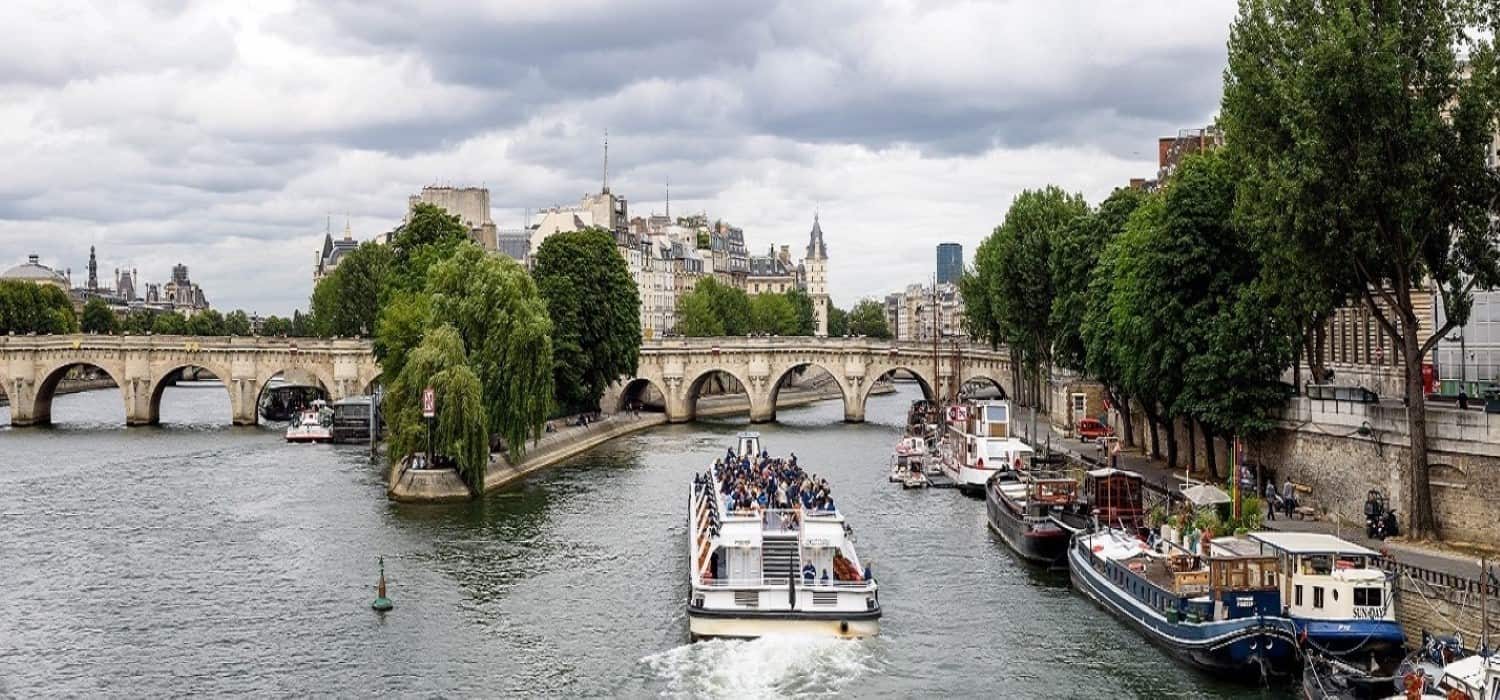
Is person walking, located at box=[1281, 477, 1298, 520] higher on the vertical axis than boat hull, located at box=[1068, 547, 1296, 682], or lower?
higher

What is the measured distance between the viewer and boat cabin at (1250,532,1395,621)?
1260 inches

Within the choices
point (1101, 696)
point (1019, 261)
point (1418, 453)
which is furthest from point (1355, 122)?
point (1019, 261)

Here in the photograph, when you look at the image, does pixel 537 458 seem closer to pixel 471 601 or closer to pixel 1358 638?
pixel 471 601

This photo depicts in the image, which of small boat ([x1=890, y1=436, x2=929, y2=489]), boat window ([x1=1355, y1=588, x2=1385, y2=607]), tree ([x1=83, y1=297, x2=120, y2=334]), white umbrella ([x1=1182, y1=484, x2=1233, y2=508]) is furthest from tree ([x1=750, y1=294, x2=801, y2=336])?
boat window ([x1=1355, y1=588, x2=1385, y2=607])

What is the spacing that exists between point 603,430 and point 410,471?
34.8 meters

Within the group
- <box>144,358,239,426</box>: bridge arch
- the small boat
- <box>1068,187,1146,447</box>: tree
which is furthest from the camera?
<box>144,358,239,426</box>: bridge arch

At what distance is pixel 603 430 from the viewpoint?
95.5m

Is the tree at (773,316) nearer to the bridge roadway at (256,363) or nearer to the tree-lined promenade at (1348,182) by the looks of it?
the bridge roadway at (256,363)

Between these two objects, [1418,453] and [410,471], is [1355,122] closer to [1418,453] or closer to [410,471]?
[1418,453]

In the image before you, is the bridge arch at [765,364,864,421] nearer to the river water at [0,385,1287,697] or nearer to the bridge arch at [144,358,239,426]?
the bridge arch at [144,358,239,426]

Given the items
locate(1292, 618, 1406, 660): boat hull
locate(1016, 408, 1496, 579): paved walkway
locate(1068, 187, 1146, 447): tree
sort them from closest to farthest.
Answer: locate(1292, 618, 1406, 660): boat hull → locate(1016, 408, 1496, 579): paved walkway → locate(1068, 187, 1146, 447): tree

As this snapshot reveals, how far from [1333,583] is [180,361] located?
92.6 m

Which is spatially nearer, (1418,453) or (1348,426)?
(1418,453)

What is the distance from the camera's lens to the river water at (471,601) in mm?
33406
